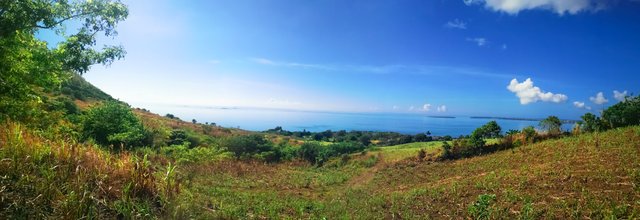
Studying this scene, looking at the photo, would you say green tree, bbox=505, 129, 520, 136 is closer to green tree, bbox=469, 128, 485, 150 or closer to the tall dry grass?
green tree, bbox=469, 128, 485, 150

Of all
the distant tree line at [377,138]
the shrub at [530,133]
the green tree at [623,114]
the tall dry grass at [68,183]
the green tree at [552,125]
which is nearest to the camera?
the tall dry grass at [68,183]

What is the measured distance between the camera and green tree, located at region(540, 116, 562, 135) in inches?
786

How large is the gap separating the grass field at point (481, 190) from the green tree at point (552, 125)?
3.05m

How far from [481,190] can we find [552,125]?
42.8ft

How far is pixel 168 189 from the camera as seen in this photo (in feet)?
19.5

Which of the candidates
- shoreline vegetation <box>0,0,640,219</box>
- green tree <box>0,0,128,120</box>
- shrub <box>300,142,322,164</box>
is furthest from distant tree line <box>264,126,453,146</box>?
green tree <box>0,0,128,120</box>

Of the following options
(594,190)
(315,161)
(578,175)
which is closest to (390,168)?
(315,161)

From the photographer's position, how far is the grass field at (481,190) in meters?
7.66

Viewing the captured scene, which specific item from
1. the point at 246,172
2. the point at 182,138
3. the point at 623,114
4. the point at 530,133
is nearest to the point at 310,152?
the point at 246,172

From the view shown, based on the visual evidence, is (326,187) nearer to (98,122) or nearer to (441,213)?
(441,213)

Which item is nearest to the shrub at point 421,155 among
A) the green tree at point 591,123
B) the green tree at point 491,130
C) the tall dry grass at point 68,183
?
the green tree at point 491,130

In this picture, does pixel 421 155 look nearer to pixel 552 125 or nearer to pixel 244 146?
pixel 552 125

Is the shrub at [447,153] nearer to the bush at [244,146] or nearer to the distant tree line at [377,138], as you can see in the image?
the distant tree line at [377,138]

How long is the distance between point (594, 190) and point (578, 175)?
5.55 feet
